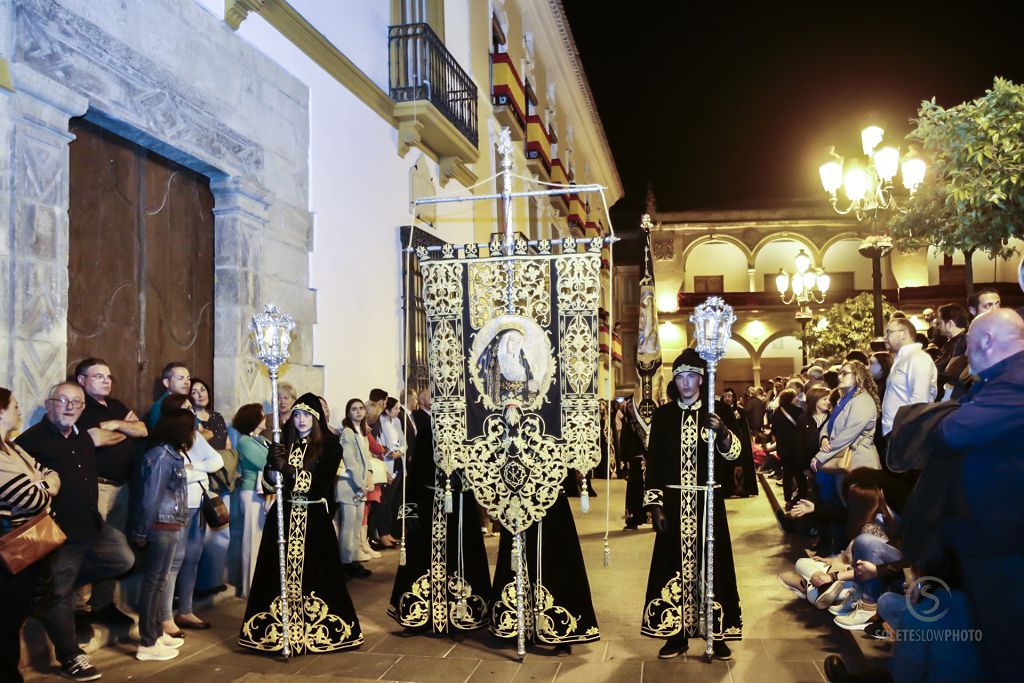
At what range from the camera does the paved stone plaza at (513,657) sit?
5699 mm

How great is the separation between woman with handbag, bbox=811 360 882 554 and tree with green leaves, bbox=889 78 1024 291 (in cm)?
141

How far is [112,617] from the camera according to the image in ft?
21.4

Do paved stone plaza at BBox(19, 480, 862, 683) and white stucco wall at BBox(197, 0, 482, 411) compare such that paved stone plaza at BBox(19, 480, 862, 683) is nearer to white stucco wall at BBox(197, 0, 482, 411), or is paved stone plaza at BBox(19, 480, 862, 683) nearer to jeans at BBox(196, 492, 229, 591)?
jeans at BBox(196, 492, 229, 591)

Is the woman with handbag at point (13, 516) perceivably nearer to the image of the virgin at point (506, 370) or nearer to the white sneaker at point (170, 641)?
the white sneaker at point (170, 641)

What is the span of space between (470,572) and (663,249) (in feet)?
112

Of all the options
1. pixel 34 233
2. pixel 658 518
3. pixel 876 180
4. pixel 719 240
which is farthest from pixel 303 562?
pixel 719 240

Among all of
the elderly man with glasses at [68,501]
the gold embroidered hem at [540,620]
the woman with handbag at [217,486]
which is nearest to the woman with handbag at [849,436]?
the gold embroidered hem at [540,620]

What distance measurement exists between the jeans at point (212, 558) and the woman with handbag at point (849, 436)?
17.2 feet

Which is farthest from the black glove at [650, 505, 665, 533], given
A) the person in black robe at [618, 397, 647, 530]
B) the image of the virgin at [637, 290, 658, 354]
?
the image of the virgin at [637, 290, 658, 354]

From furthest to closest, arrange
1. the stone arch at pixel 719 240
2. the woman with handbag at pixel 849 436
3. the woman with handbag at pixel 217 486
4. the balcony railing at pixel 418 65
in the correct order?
the stone arch at pixel 719 240 → the balcony railing at pixel 418 65 → the woman with handbag at pixel 849 436 → the woman with handbag at pixel 217 486

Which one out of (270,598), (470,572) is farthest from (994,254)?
(270,598)

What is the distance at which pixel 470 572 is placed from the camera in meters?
6.75

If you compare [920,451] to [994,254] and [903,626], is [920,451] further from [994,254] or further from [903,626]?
[994,254]

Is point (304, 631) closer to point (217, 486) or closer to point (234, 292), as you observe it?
point (217, 486)
